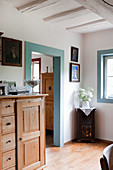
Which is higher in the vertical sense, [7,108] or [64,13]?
[64,13]

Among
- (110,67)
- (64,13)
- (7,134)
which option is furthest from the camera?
(110,67)

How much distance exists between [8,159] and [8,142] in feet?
0.71

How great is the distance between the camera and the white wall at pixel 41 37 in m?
2.99

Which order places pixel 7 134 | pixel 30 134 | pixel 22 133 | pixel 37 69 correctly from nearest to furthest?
pixel 7 134 → pixel 22 133 → pixel 30 134 → pixel 37 69

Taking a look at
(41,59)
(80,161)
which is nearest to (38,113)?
(80,161)

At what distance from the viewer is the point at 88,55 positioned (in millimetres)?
4754

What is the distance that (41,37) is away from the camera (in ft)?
11.9

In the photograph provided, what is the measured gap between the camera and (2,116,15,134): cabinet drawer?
238 centimetres

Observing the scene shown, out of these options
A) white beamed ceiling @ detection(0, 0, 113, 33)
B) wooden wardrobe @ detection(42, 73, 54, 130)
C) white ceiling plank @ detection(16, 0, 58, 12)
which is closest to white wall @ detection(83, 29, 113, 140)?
white beamed ceiling @ detection(0, 0, 113, 33)

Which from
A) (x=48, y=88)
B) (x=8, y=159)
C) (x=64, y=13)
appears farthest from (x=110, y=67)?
(x=8, y=159)

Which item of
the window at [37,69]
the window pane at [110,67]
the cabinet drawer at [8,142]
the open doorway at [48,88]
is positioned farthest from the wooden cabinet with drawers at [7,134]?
the window at [37,69]

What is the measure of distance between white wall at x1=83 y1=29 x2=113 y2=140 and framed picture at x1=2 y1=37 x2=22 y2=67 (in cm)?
212

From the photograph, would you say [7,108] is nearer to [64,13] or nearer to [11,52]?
[11,52]

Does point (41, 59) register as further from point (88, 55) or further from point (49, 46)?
point (49, 46)
